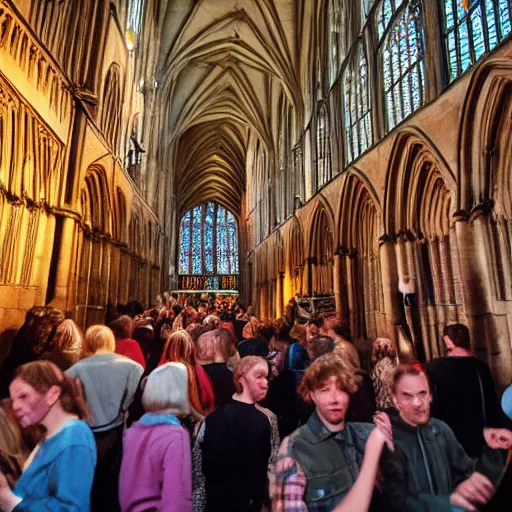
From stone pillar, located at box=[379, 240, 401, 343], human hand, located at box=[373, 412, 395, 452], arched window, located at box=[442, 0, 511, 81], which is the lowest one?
human hand, located at box=[373, 412, 395, 452]

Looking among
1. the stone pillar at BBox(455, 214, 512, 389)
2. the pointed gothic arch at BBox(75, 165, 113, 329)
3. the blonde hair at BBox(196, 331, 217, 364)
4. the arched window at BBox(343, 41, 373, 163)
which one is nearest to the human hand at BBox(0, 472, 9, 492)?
the blonde hair at BBox(196, 331, 217, 364)

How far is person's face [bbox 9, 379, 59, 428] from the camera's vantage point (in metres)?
1.42

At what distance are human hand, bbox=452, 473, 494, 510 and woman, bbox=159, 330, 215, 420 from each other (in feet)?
4.64

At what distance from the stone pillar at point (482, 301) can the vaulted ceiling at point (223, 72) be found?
467 inches

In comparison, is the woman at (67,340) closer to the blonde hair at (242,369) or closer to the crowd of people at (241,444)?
the crowd of people at (241,444)

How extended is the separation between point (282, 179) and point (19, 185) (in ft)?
45.3

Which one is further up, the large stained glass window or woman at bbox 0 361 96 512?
the large stained glass window

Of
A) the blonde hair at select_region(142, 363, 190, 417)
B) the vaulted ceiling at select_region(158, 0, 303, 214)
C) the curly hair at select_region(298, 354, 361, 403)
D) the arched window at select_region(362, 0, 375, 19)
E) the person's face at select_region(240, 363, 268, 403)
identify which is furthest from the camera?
the vaulted ceiling at select_region(158, 0, 303, 214)

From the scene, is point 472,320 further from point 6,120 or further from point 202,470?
point 6,120

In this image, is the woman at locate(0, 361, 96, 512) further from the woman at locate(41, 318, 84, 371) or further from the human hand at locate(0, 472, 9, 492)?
the woman at locate(41, 318, 84, 371)

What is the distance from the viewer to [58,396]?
1.48 metres

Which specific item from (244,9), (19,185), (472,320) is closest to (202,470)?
(472,320)

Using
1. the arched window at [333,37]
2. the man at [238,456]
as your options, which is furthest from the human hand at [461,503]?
the arched window at [333,37]

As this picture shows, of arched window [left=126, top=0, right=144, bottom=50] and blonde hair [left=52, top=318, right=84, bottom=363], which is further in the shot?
arched window [left=126, top=0, right=144, bottom=50]
